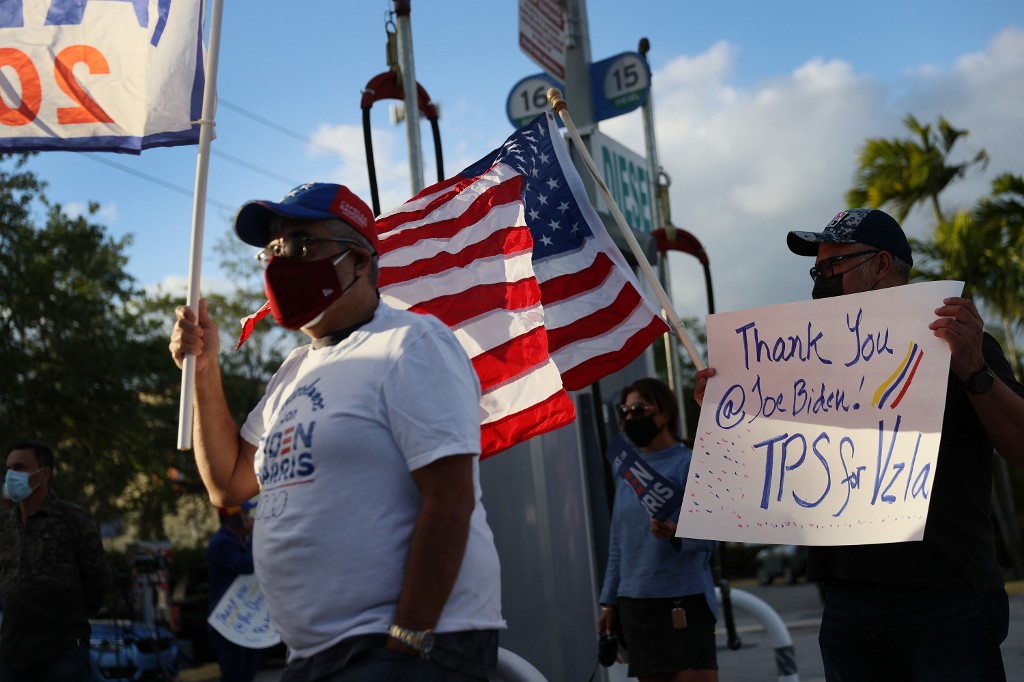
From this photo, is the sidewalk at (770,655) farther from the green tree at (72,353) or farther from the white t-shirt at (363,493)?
the green tree at (72,353)

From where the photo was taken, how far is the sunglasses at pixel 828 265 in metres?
3.28

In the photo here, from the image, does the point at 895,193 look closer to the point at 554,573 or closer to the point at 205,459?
the point at 554,573

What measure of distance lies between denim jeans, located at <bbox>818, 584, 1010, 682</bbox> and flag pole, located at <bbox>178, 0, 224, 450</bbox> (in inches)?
72.1

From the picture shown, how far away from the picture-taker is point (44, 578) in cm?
595

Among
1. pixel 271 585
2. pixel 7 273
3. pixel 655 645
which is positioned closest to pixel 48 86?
pixel 271 585

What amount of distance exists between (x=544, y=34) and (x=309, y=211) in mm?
5780

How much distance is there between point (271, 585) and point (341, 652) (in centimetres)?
24

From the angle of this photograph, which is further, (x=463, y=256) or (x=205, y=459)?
(x=463, y=256)

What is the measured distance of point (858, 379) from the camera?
3229mm

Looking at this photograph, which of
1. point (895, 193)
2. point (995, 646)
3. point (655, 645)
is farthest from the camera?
point (895, 193)

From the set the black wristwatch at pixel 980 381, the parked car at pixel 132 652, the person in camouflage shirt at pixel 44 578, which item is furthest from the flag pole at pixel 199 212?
the parked car at pixel 132 652

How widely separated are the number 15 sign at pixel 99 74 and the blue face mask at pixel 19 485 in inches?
108

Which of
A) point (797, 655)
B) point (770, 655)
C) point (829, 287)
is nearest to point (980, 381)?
point (829, 287)

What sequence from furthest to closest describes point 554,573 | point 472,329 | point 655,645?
point 554,573, point 655,645, point 472,329
